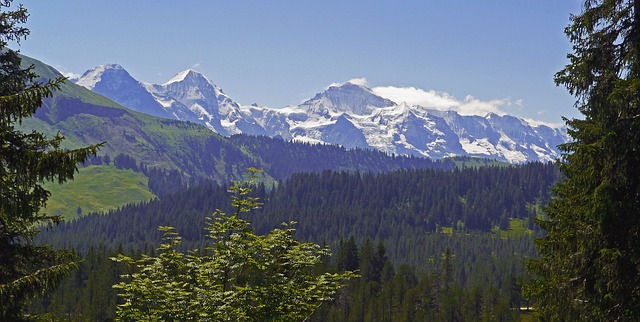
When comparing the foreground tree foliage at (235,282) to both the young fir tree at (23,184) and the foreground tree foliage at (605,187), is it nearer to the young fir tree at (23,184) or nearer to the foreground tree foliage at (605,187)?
the young fir tree at (23,184)

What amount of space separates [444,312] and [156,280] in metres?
114

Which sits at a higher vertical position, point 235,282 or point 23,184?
point 23,184

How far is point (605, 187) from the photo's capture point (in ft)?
53.7

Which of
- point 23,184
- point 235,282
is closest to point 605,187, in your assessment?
point 235,282

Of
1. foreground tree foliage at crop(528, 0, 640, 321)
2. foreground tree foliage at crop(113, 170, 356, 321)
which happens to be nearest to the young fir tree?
foreground tree foliage at crop(113, 170, 356, 321)

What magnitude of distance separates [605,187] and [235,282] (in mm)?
13045

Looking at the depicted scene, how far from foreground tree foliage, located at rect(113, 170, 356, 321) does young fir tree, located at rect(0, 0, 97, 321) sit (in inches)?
126

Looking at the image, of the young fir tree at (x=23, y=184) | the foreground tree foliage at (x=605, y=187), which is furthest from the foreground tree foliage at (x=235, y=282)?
the foreground tree foliage at (x=605, y=187)

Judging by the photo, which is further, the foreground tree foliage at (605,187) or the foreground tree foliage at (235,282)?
the foreground tree foliage at (235,282)

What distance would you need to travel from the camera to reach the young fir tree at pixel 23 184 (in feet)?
48.6

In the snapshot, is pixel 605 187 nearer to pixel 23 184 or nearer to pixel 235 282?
pixel 235 282

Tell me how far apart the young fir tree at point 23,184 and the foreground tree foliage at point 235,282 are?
3202mm

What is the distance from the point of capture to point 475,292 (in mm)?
128125

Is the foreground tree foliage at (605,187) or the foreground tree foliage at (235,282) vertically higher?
the foreground tree foliage at (605,187)
